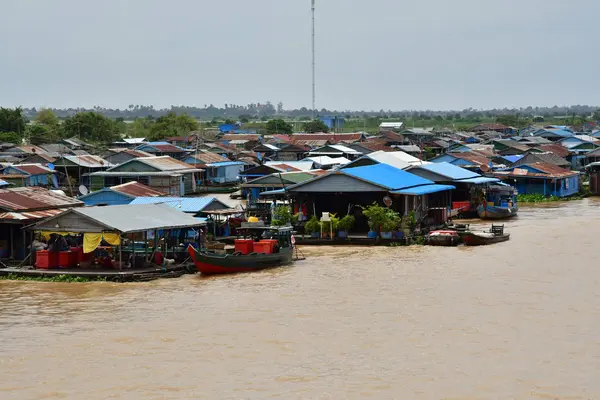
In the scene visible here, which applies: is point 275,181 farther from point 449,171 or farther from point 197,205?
point 197,205

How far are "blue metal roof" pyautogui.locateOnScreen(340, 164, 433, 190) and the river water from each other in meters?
3.38

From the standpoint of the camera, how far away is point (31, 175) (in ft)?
97.7

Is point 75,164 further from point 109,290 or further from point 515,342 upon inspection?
point 515,342

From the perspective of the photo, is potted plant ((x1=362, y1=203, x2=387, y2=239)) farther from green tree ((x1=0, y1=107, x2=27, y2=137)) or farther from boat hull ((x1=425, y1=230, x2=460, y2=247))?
green tree ((x1=0, y1=107, x2=27, y2=137))

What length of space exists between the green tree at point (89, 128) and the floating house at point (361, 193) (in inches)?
1247

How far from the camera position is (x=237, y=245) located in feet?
54.5

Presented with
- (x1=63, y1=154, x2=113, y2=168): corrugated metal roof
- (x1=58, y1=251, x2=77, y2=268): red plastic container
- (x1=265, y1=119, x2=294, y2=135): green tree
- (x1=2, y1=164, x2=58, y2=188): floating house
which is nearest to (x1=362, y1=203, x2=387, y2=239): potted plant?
(x1=58, y1=251, x2=77, y2=268): red plastic container

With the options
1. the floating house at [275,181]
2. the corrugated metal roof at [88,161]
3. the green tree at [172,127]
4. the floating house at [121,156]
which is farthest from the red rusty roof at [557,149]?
the green tree at [172,127]

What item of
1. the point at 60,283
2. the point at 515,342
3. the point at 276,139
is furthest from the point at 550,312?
the point at 276,139

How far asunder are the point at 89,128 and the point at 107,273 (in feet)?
124

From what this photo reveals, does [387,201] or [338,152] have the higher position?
[338,152]

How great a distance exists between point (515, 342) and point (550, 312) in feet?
6.04

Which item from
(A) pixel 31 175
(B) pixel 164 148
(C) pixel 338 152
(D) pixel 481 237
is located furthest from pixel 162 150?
(D) pixel 481 237

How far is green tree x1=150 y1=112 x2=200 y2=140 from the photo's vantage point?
55.7 metres
